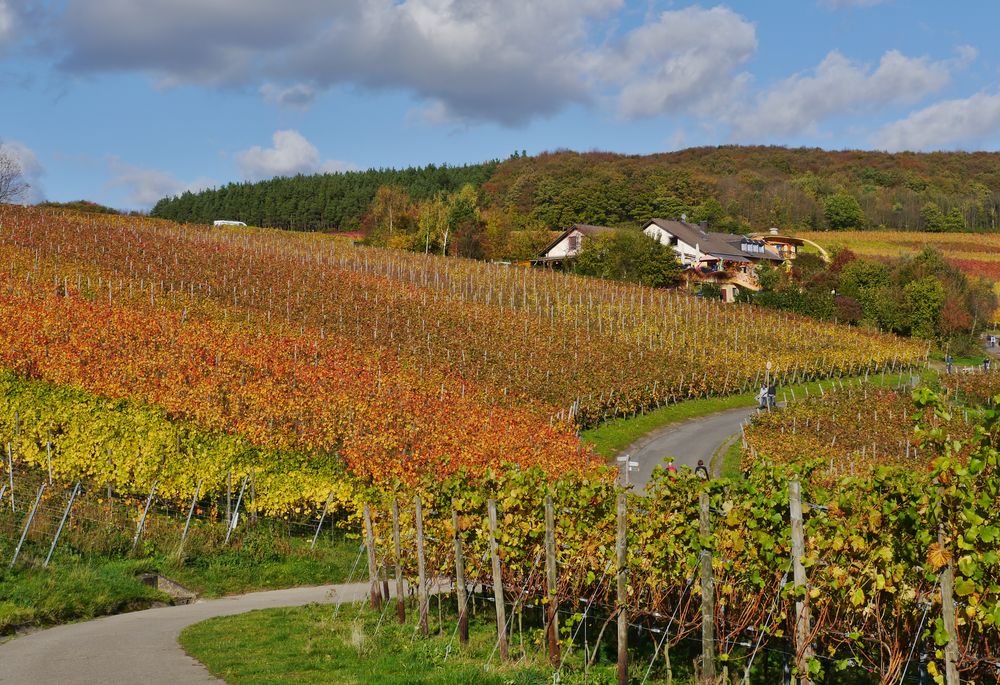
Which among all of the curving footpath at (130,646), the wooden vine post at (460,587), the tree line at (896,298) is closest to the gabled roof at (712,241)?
the tree line at (896,298)

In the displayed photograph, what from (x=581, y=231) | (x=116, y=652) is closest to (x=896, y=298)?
(x=581, y=231)

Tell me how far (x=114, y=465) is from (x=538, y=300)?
42.6 m

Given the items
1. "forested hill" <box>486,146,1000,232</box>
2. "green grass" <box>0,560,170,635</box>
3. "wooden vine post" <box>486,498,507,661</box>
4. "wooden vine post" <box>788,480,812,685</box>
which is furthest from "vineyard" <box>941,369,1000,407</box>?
"forested hill" <box>486,146,1000,232</box>

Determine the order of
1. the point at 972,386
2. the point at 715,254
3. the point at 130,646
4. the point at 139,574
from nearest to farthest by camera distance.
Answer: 1. the point at 130,646
2. the point at 139,574
3. the point at 972,386
4. the point at 715,254

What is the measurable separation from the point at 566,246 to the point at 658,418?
54.1 m

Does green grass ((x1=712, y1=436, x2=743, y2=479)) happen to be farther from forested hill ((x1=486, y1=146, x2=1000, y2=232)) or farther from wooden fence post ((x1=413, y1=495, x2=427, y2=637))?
forested hill ((x1=486, y1=146, x2=1000, y2=232))

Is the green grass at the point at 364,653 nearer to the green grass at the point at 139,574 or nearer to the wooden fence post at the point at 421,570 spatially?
the wooden fence post at the point at 421,570

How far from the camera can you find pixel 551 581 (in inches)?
447

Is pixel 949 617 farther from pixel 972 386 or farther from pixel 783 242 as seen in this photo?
pixel 783 242

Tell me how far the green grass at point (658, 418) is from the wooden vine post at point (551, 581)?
2189 cm

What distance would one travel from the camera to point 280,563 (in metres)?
21.2

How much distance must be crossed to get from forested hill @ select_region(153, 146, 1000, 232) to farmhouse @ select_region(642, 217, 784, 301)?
1318 centimetres

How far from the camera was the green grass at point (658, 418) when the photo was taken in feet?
128

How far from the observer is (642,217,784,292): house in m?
88.4
